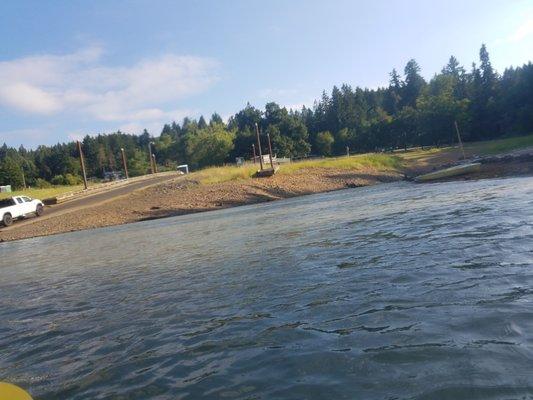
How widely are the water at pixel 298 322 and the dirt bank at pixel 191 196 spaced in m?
21.6

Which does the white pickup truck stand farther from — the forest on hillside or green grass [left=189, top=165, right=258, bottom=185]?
the forest on hillside

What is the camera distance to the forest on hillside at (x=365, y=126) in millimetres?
93625

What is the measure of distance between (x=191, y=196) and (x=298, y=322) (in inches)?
1450

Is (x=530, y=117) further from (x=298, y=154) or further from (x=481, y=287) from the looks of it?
(x=481, y=287)

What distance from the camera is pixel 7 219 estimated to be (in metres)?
36.0

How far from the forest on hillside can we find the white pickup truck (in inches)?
2776

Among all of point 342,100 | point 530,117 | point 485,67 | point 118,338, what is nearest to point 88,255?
point 118,338

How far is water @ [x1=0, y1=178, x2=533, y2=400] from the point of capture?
187 inches

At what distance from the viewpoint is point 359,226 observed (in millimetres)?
16562

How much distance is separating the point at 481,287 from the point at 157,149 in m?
171

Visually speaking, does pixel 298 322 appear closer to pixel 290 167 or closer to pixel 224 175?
pixel 224 175

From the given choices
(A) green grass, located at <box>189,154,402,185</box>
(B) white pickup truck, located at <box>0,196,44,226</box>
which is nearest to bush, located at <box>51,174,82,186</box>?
(A) green grass, located at <box>189,154,402,185</box>

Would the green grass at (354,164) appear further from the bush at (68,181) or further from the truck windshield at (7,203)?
the bush at (68,181)

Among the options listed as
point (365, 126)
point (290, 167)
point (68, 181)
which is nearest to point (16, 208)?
point (290, 167)
